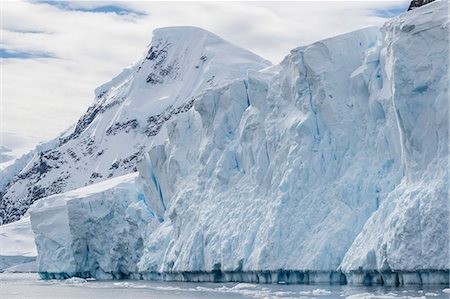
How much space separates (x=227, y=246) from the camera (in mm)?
31844

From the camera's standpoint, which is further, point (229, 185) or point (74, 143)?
point (74, 143)

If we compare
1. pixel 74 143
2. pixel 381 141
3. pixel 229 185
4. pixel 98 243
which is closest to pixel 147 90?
pixel 74 143

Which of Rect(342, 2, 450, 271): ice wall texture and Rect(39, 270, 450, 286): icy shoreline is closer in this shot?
Rect(342, 2, 450, 271): ice wall texture

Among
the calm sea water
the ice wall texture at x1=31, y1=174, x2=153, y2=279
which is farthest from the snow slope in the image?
the calm sea water

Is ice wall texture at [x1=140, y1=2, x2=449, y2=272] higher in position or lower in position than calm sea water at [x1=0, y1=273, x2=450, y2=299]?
higher

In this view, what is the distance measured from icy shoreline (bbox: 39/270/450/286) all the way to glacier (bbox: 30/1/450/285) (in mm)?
55

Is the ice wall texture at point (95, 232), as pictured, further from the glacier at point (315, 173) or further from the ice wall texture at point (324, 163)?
the ice wall texture at point (324, 163)

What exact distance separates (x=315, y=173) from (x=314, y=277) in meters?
3.17

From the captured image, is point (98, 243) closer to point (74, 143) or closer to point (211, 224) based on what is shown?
point (211, 224)

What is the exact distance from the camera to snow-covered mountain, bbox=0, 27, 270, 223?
104 m

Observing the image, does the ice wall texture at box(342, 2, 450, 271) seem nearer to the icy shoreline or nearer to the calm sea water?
the icy shoreline

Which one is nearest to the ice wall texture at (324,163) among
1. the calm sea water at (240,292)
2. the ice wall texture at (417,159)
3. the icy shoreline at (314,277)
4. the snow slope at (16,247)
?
the ice wall texture at (417,159)

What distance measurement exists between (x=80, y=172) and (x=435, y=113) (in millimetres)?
92162

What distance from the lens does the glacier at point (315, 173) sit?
2380 centimetres
